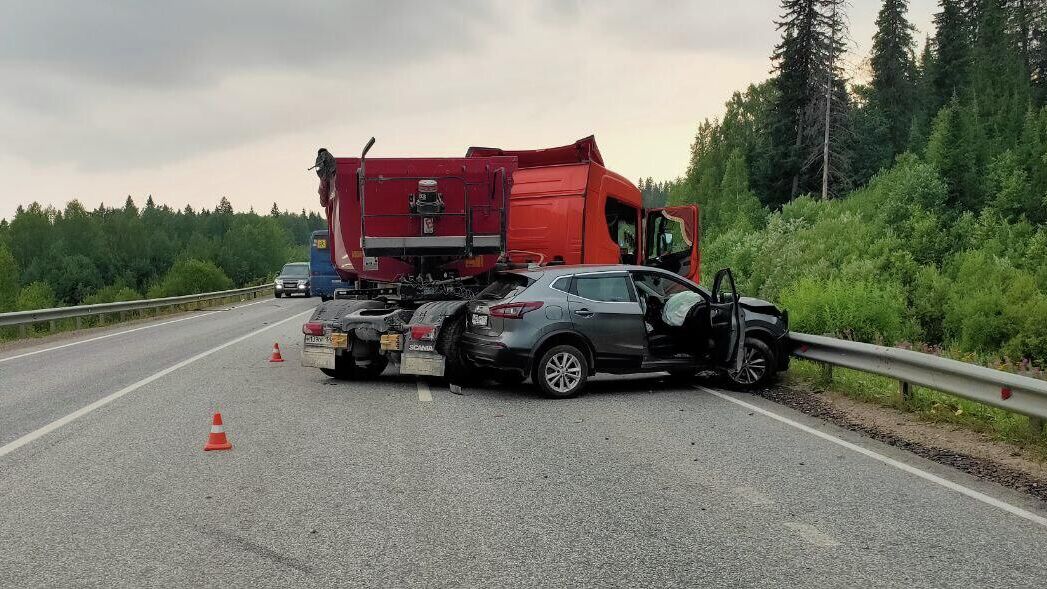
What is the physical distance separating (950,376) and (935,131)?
51051mm

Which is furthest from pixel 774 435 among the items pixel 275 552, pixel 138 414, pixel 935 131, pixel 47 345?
pixel 935 131

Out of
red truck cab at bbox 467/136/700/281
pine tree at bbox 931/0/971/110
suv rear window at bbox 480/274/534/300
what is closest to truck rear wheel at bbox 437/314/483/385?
suv rear window at bbox 480/274/534/300

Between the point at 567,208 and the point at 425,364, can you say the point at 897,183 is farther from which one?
the point at 425,364

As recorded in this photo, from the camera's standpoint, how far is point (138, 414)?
887cm

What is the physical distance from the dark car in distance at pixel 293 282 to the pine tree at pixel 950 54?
54.6m

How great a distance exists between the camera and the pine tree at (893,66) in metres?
71.2

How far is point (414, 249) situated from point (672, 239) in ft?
20.0

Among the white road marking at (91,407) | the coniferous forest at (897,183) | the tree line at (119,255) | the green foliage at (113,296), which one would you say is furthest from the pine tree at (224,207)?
the white road marking at (91,407)

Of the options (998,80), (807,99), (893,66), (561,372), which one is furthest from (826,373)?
(893,66)

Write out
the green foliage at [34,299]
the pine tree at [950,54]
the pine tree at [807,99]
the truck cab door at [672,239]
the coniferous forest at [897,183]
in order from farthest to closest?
the pine tree at [950,54] → the green foliage at [34,299] → the pine tree at [807,99] → the coniferous forest at [897,183] → the truck cab door at [672,239]

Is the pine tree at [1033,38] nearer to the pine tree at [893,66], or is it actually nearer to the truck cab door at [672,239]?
the pine tree at [893,66]

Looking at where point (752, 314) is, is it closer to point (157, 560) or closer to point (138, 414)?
point (138, 414)

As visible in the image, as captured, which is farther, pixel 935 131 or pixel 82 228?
pixel 82 228

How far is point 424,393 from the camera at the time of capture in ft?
34.8
